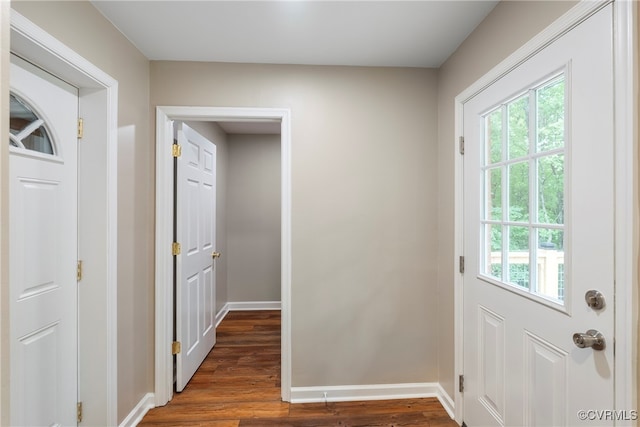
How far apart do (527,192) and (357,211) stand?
103 centimetres

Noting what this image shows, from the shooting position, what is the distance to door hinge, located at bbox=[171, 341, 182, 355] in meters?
2.11

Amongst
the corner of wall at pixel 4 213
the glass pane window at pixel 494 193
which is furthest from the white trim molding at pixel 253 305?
the corner of wall at pixel 4 213

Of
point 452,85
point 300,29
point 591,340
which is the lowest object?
point 591,340

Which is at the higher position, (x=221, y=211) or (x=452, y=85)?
(x=452, y=85)

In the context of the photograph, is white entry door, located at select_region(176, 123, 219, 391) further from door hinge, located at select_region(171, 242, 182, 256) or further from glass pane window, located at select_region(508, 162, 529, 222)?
glass pane window, located at select_region(508, 162, 529, 222)

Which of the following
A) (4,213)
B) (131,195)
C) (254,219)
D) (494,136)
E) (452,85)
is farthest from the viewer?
(254,219)

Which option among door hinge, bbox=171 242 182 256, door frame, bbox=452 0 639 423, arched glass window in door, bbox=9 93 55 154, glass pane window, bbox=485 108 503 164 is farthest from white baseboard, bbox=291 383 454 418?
arched glass window in door, bbox=9 93 55 154

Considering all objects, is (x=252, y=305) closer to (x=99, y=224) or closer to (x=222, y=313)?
(x=222, y=313)

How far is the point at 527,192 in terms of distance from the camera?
1314 mm

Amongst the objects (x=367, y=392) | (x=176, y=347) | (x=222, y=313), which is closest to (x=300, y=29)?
(x=176, y=347)

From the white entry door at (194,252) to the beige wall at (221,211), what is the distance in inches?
29.6

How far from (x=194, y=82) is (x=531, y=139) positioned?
6.59 feet

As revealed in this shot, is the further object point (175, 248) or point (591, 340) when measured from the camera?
point (175, 248)

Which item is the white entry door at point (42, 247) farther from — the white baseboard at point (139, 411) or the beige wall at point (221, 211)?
the beige wall at point (221, 211)
